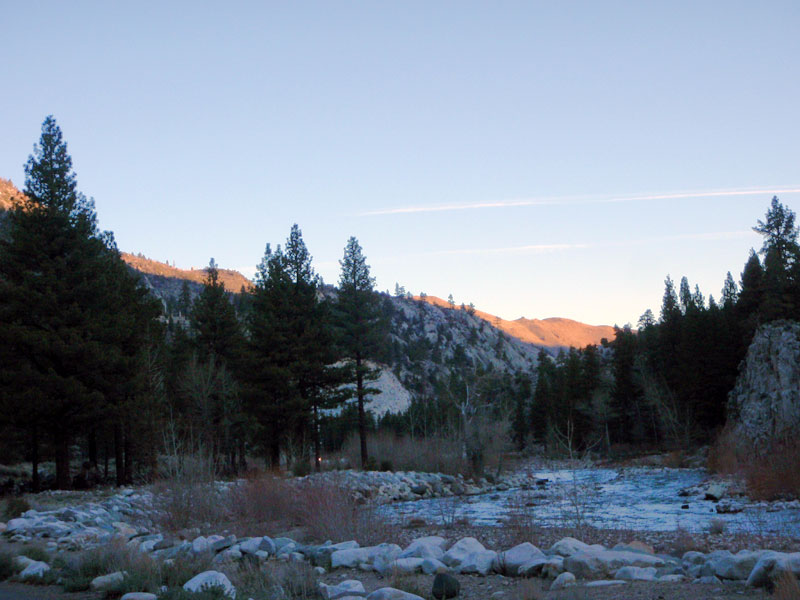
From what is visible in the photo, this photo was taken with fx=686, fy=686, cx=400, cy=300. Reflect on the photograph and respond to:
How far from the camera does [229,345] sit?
40906 millimetres

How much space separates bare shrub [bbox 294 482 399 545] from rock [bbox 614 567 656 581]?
5.89 m

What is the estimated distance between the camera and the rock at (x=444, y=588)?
8.10m

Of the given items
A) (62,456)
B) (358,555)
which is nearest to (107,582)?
(358,555)

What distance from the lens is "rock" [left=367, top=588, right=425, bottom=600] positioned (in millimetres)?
7555

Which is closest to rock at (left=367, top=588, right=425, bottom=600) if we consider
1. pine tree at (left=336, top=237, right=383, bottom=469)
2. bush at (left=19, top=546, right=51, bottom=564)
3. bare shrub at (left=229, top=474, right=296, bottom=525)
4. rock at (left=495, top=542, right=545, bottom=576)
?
rock at (left=495, top=542, right=545, bottom=576)

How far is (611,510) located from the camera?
23875mm

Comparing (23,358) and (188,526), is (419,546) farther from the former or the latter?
(23,358)

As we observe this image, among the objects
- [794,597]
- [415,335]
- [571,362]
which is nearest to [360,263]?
[794,597]

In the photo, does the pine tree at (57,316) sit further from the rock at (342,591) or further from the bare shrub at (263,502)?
the rock at (342,591)

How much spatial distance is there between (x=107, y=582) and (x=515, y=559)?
212 inches

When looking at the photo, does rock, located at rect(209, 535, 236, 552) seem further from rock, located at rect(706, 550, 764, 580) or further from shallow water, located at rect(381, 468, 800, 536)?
rock, located at rect(706, 550, 764, 580)

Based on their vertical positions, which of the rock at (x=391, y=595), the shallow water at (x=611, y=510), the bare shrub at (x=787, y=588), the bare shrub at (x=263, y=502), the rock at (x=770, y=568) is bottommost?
the shallow water at (x=611, y=510)

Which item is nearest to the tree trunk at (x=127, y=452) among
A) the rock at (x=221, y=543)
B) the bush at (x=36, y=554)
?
the bush at (x=36, y=554)

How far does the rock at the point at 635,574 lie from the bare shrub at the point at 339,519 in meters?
5.89
